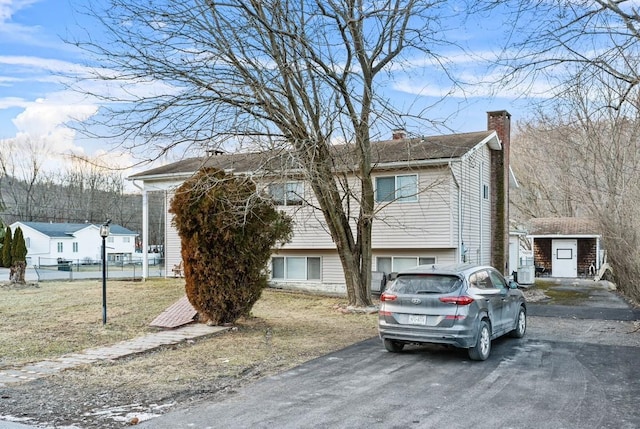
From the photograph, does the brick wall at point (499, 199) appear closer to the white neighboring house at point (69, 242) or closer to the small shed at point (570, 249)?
the small shed at point (570, 249)

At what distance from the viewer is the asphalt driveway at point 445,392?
5820 mm

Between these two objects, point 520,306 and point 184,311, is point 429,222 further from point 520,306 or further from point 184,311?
point 184,311

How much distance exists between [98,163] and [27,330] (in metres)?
3.92

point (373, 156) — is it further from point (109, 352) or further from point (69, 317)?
point (109, 352)

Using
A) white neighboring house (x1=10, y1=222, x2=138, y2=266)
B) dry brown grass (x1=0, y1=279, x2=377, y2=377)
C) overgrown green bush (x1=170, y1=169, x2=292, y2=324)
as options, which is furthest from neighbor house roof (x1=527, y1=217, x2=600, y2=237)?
white neighboring house (x1=10, y1=222, x2=138, y2=266)

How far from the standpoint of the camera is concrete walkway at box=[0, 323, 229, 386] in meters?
8.09

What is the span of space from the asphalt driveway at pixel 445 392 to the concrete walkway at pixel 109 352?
3.10m

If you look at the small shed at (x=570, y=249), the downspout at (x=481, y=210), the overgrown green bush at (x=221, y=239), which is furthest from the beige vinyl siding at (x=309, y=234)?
the small shed at (x=570, y=249)

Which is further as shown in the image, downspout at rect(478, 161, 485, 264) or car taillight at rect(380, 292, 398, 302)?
downspout at rect(478, 161, 485, 264)

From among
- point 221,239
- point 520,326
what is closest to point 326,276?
point 221,239

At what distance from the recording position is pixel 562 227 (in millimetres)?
32469

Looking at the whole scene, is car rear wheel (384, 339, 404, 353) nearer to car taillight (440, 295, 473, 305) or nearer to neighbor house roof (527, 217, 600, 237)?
car taillight (440, 295, 473, 305)

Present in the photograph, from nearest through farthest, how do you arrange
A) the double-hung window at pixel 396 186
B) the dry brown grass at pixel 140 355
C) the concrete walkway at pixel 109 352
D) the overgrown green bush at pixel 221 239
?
the dry brown grass at pixel 140 355 < the concrete walkway at pixel 109 352 < the overgrown green bush at pixel 221 239 < the double-hung window at pixel 396 186

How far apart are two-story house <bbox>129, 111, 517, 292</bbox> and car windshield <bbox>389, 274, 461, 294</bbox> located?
730 centimetres
